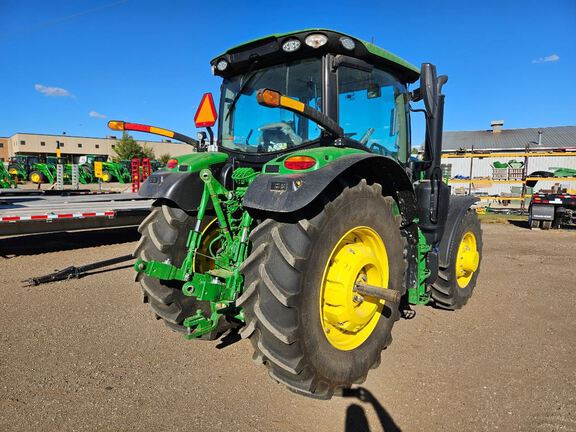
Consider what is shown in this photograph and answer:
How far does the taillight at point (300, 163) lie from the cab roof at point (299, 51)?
37.7 inches

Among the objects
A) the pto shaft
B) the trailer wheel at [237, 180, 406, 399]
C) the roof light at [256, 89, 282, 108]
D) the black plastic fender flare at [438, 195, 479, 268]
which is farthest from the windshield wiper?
the black plastic fender flare at [438, 195, 479, 268]

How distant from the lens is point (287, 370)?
2.28 meters

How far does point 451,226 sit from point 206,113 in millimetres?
2872

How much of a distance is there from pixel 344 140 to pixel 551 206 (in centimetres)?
1151

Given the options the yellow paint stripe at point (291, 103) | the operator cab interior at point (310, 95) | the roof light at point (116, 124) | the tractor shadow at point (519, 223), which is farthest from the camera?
the tractor shadow at point (519, 223)

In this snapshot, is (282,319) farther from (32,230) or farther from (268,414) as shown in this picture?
(32,230)

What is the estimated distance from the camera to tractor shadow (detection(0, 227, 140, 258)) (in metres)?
7.43

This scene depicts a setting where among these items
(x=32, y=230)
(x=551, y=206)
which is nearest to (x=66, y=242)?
(x=32, y=230)

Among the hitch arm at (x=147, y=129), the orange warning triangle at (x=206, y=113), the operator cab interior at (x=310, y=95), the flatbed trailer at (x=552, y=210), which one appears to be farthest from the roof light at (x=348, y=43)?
the flatbed trailer at (x=552, y=210)

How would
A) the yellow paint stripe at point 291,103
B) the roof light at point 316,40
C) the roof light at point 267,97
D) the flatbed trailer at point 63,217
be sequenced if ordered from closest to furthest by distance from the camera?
1. the roof light at point 267,97
2. the yellow paint stripe at point 291,103
3. the roof light at point 316,40
4. the flatbed trailer at point 63,217

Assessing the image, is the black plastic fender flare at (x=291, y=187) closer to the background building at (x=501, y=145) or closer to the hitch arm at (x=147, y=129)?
the hitch arm at (x=147, y=129)

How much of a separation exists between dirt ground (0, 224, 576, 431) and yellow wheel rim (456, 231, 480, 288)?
1.08ft

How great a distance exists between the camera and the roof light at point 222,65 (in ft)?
11.4

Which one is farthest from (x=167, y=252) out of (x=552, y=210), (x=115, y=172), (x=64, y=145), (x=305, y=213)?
(x=64, y=145)
